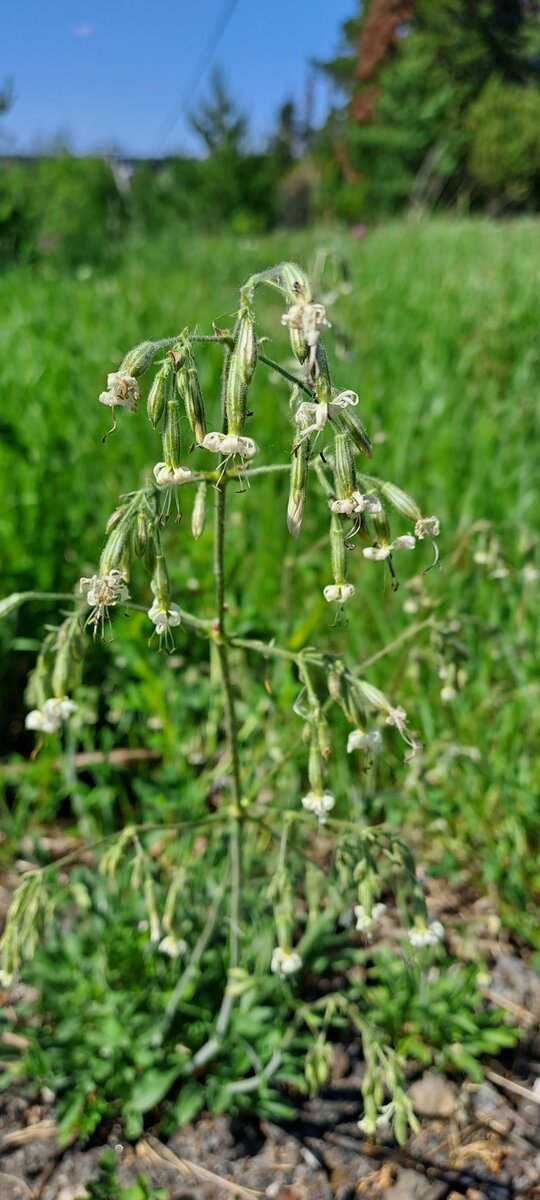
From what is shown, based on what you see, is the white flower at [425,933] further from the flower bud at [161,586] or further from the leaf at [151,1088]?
the flower bud at [161,586]

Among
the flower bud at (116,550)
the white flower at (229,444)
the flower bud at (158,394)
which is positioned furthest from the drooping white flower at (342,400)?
the flower bud at (116,550)

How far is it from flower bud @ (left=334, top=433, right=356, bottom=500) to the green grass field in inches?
9.4

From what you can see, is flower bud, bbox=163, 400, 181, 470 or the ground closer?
flower bud, bbox=163, 400, 181, 470

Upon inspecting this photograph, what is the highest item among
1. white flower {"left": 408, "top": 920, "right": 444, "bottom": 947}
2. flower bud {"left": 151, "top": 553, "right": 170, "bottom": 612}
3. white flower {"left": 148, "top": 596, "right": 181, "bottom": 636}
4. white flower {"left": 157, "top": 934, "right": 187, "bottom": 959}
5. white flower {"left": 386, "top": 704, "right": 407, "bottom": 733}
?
flower bud {"left": 151, "top": 553, "right": 170, "bottom": 612}

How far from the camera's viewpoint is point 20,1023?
68.7 inches

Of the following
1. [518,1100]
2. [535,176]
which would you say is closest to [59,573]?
[518,1100]

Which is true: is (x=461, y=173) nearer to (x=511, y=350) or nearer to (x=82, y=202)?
(x=82, y=202)

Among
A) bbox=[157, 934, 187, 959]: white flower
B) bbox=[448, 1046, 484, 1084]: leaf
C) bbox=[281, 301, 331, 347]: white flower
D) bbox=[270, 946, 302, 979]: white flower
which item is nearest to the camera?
bbox=[281, 301, 331, 347]: white flower

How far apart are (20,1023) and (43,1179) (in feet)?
0.91

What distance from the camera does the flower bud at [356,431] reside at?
0.99 m

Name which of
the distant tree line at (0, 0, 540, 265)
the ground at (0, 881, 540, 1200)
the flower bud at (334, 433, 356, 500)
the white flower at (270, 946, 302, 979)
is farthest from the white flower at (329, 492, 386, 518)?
the distant tree line at (0, 0, 540, 265)

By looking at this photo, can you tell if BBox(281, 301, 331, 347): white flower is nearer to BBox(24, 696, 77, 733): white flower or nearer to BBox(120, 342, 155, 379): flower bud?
BBox(120, 342, 155, 379): flower bud

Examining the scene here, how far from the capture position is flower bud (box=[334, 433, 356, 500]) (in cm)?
97

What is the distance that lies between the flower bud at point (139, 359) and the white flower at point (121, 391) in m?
0.01
